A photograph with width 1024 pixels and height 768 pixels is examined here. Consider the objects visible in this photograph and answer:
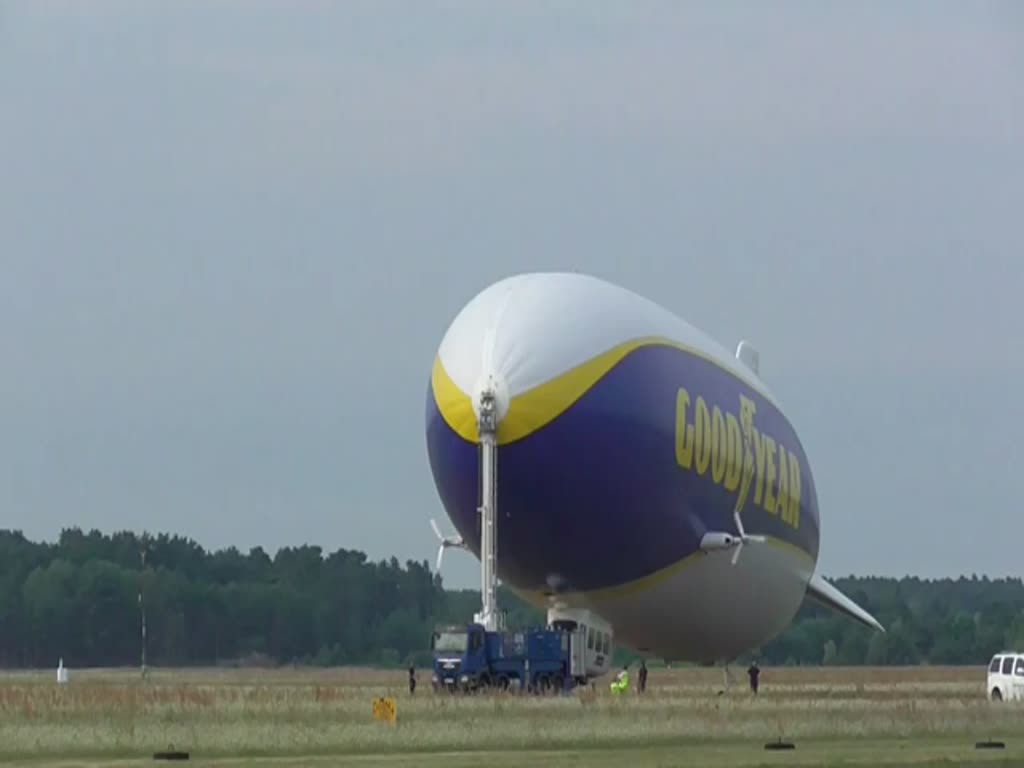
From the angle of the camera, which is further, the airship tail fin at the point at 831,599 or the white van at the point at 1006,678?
the airship tail fin at the point at 831,599

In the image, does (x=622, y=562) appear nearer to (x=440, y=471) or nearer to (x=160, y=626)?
(x=440, y=471)

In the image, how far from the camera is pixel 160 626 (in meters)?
120

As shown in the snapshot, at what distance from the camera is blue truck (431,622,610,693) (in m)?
56.9

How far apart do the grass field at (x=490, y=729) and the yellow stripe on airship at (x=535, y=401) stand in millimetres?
5922

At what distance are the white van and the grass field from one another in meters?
6.95

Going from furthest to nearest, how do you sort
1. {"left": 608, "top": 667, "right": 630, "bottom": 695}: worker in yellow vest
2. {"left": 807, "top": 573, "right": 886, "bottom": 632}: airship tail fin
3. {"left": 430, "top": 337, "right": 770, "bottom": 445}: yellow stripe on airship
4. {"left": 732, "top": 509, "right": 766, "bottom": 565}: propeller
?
{"left": 807, "top": 573, "right": 886, "bottom": 632}: airship tail fin < {"left": 608, "top": 667, "right": 630, "bottom": 695}: worker in yellow vest < {"left": 732, "top": 509, "right": 766, "bottom": 565}: propeller < {"left": 430, "top": 337, "right": 770, "bottom": 445}: yellow stripe on airship

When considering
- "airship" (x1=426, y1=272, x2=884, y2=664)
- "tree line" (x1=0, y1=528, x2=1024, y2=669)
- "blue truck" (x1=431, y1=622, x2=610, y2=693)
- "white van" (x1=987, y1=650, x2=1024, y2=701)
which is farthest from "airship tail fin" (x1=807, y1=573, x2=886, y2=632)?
"tree line" (x1=0, y1=528, x2=1024, y2=669)

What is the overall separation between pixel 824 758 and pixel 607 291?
68.2 ft

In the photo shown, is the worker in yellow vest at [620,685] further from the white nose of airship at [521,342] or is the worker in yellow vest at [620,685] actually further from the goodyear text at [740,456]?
the white nose of airship at [521,342]

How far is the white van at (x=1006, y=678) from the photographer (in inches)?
2702

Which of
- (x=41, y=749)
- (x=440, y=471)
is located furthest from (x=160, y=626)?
(x=41, y=749)

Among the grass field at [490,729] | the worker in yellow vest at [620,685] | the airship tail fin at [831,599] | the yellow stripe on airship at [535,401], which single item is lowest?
the grass field at [490,729]

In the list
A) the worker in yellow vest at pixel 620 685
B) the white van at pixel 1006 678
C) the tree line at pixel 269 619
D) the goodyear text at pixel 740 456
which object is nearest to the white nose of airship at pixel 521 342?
the goodyear text at pixel 740 456

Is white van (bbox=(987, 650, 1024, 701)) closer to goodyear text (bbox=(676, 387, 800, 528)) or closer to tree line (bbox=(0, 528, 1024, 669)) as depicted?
goodyear text (bbox=(676, 387, 800, 528))
